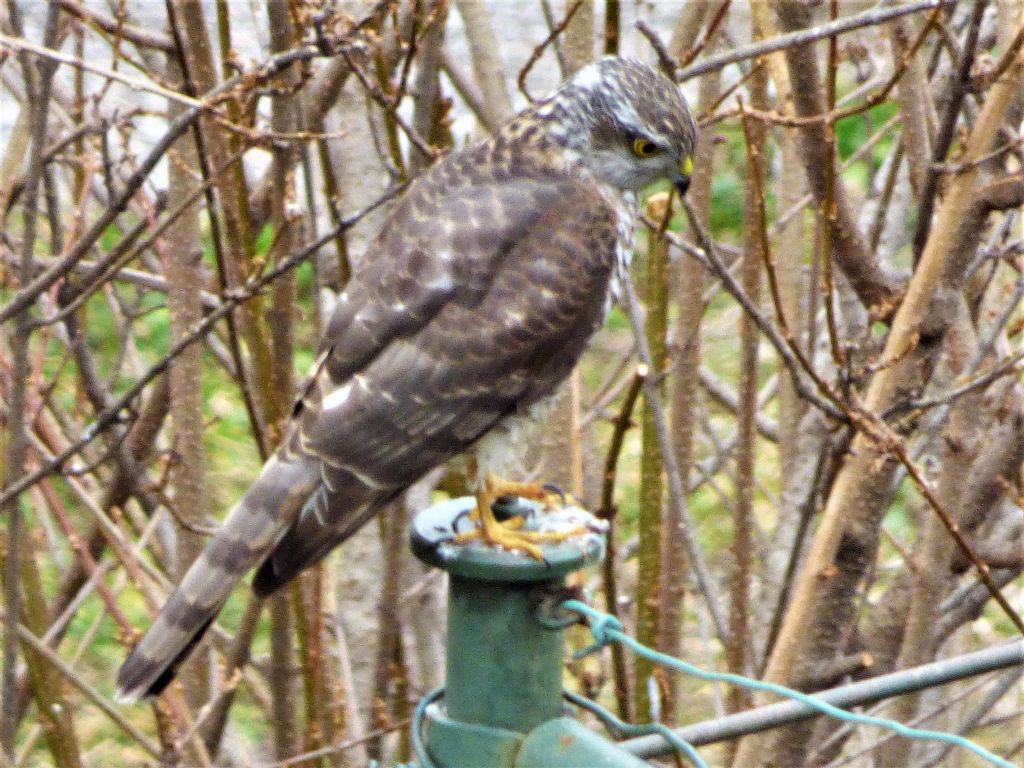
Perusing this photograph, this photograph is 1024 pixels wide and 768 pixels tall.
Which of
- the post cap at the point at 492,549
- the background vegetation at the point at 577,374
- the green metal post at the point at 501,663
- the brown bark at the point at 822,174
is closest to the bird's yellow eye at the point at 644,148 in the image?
the background vegetation at the point at 577,374

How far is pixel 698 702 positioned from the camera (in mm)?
5766

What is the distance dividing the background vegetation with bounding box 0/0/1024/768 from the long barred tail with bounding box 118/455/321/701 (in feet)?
1.52

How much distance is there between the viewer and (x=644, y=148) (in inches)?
127

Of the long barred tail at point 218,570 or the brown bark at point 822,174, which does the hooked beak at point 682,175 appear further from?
the long barred tail at point 218,570

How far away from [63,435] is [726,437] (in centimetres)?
338

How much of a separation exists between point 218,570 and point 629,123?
1311 mm

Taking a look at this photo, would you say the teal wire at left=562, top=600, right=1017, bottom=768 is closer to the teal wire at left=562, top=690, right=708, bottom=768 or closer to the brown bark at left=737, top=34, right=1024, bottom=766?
the teal wire at left=562, top=690, right=708, bottom=768

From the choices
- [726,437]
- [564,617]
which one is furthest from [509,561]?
[726,437]

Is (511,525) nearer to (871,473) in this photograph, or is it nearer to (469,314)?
(469,314)

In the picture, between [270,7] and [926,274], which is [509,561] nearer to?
[926,274]

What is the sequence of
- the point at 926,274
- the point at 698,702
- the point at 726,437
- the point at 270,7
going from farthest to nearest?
1. the point at 726,437
2. the point at 698,702
3. the point at 270,7
4. the point at 926,274

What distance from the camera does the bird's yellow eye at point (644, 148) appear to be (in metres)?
3.21

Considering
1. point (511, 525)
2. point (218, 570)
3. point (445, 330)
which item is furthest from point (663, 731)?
point (445, 330)

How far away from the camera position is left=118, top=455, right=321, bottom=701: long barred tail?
2492 mm
